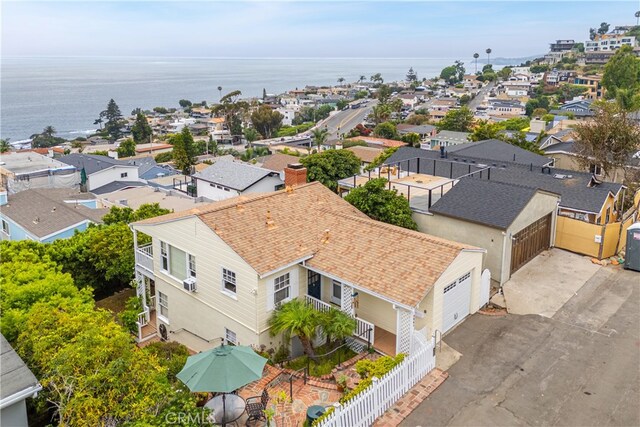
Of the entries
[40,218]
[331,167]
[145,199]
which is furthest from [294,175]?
[145,199]

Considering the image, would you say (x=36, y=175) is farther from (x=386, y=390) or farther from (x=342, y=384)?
(x=386, y=390)

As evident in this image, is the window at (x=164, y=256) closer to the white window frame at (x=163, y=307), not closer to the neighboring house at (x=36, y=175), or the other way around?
the white window frame at (x=163, y=307)

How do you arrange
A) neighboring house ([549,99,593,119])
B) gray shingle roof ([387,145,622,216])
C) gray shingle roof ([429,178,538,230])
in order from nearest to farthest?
gray shingle roof ([429,178,538,230])
gray shingle roof ([387,145,622,216])
neighboring house ([549,99,593,119])

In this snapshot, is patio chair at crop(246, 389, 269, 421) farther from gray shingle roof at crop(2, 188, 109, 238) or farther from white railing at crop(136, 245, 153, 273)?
gray shingle roof at crop(2, 188, 109, 238)

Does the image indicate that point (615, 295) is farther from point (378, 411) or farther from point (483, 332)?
point (378, 411)

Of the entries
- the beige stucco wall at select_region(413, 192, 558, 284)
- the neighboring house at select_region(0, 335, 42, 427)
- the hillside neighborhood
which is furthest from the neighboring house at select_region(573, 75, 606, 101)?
the neighboring house at select_region(0, 335, 42, 427)
